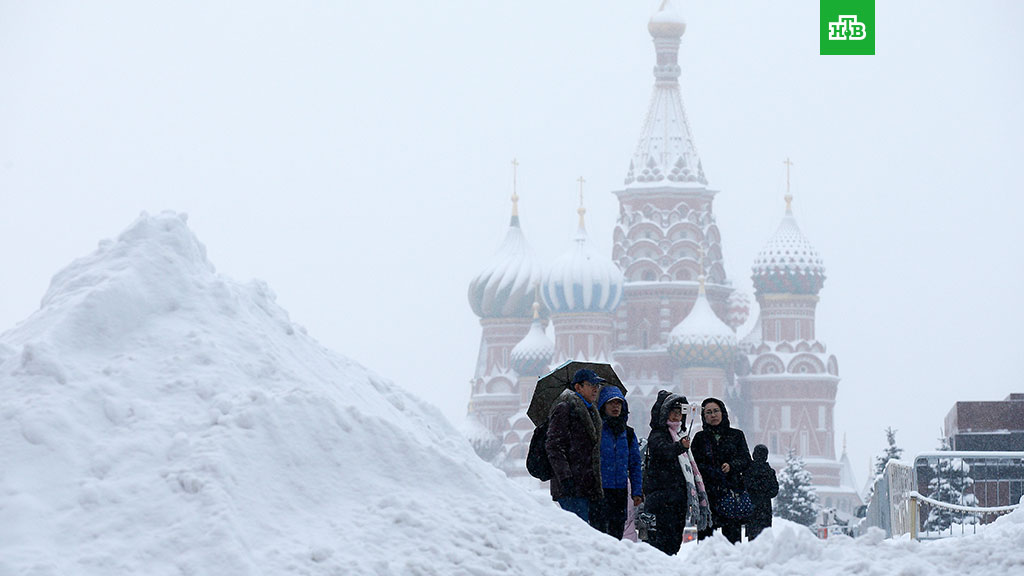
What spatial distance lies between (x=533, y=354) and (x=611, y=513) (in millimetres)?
61656

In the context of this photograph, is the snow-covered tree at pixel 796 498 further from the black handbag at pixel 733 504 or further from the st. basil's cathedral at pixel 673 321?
the black handbag at pixel 733 504

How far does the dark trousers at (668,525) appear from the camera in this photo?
8805mm

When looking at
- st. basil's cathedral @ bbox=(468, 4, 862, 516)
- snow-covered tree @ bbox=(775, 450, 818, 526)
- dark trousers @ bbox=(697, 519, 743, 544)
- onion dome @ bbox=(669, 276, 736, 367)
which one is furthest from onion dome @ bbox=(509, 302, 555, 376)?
dark trousers @ bbox=(697, 519, 743, 544)

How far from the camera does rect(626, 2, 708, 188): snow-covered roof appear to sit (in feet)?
234

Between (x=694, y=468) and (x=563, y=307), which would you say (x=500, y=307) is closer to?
(x=563, y=307)

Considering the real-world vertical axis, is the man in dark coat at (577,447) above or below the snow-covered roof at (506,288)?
below

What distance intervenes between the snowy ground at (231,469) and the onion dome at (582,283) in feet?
198

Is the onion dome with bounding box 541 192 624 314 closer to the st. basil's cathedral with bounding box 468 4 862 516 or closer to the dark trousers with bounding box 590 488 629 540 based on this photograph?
the st. basil's cathedral with bounding box 468 4 862 516

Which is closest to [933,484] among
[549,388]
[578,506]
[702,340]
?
[549,388]

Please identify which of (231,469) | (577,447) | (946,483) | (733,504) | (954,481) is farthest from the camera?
(954,481)

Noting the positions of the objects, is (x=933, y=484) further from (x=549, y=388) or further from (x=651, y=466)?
(x=651, y=466)

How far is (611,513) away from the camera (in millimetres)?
8734

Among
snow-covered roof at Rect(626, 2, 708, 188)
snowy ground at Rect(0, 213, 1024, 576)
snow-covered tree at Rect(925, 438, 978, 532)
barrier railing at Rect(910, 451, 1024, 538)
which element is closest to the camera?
snowy ground at Rect(0, 213, 1024, 576)

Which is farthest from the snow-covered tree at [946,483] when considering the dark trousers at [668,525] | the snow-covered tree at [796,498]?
the snow-covered tree at [796,498]
